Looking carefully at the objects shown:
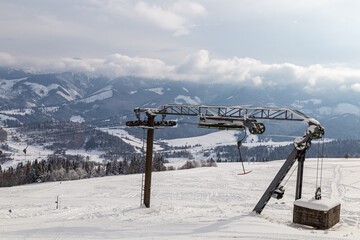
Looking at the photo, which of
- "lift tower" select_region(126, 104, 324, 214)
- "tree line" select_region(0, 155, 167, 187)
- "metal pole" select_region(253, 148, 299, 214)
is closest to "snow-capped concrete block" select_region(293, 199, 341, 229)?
"lift tower" select_region(126, 104, 324, 214)

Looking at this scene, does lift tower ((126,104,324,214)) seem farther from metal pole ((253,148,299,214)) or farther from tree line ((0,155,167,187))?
tree line ((0,155,167,187))

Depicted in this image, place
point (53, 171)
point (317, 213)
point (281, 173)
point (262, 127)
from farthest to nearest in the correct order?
point (53, 171) → point (262, 127) → point (281, 173) → point (317, 213)

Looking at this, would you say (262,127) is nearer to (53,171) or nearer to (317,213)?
(317,213)

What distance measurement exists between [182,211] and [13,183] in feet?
343

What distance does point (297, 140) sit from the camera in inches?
898

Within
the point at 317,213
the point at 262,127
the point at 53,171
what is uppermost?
the point at 262,127

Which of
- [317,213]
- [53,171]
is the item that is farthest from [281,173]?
[53,171]

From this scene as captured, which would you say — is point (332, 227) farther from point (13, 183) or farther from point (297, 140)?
point (13, 183)

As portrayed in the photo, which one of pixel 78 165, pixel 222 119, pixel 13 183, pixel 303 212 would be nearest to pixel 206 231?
pixel 303 212

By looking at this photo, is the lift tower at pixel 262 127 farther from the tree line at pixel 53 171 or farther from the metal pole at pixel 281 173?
the tree line at pixel 53 171

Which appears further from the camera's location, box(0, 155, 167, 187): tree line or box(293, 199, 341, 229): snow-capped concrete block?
box(0, 155, 167, 187): tree line

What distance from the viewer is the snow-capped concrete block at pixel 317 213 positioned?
20.6 metres

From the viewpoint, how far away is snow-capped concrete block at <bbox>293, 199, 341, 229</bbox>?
20.6m

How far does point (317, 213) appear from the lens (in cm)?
2086
